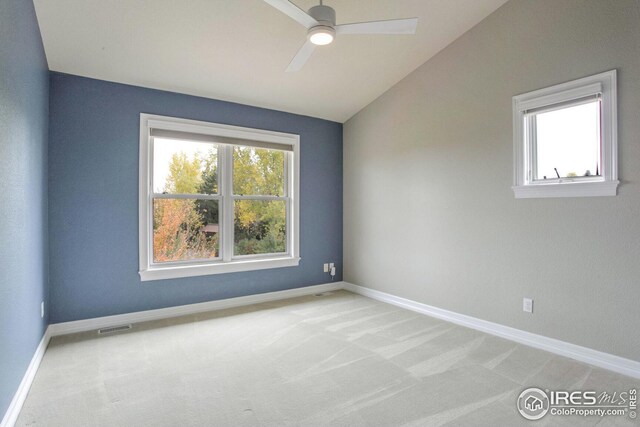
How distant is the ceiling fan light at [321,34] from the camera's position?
217 cm

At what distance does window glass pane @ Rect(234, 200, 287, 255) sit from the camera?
13.9ft

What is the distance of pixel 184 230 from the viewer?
385cm

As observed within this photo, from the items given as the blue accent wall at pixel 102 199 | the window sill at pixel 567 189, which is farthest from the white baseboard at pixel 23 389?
the window sill at pixel 567 189

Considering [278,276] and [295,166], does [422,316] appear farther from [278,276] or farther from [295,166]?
[295,166]

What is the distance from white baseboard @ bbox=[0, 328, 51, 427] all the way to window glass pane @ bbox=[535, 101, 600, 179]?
406 centimetres

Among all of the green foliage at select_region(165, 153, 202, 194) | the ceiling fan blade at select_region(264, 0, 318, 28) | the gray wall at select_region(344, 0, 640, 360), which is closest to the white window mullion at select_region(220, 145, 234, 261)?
the green foliage at select_region(165, 153, 202, 194)

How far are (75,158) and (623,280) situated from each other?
4753 mm

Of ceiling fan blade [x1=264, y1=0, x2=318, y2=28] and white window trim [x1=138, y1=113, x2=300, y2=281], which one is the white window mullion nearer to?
white window trim [x1=138, y1=113, x2=300, y2=281]

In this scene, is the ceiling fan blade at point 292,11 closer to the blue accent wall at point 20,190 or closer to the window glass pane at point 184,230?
the blue accent wall at point 20,190

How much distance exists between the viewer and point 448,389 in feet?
7.16

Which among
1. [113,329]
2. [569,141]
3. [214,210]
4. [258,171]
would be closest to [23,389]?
[113,329]

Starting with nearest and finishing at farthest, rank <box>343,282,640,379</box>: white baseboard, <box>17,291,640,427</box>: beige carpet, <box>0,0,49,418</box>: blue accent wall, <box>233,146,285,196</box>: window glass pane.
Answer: <box>0,0,49,418</box>: blue accent wall → <box>17,291,640,427</box>: beige carpet → <box>343,282,640,379</box>: white baseboard → <box>233,146,285,196</box>: window glass pane

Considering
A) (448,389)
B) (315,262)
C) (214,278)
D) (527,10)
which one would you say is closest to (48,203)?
(214,278)

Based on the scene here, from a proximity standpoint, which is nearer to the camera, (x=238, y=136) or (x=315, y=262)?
(x=238, y=136)
